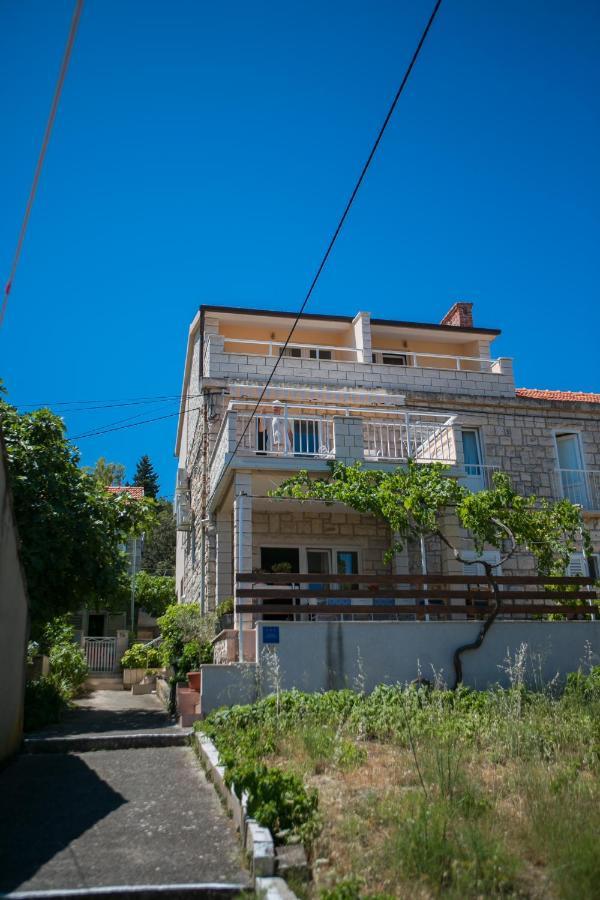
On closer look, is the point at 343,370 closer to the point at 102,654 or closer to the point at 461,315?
the point at 461,315

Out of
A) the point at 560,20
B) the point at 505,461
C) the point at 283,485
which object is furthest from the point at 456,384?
the point at 560,20

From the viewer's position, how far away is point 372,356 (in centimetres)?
2031

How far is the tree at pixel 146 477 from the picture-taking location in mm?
55344

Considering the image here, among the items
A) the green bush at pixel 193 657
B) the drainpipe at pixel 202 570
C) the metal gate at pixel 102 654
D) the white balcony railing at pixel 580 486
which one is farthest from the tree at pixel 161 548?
the green bush at pixel 193 657

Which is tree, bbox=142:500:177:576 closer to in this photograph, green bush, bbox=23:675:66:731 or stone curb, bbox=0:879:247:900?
green bush, bbox=23:675:66:731

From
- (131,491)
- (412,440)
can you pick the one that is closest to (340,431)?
(412,440)

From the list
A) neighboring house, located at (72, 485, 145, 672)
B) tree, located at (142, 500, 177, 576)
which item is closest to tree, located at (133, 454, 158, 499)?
tree, located at (142, 500, 177, 576)

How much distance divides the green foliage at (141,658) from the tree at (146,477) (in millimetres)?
36430

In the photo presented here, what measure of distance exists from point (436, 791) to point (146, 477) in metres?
52.1

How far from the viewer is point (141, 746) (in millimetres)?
9250

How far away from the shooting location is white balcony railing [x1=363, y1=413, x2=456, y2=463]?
1441 centimetres

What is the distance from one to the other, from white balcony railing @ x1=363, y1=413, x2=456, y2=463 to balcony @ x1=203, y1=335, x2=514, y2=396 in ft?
7.29

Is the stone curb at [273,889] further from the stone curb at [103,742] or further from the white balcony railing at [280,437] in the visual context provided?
the white balcony railing at [280,437]

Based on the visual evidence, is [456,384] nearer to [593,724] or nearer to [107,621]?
[593,724]
